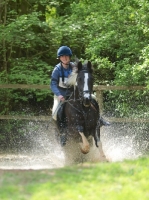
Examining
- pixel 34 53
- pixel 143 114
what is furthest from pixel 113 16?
pixel 34 53

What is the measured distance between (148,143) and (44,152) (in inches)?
107

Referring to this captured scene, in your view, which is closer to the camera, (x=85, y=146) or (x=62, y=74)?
(x=85, y=146)

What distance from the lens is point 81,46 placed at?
48.4ft

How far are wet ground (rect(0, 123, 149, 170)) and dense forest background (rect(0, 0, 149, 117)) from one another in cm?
54

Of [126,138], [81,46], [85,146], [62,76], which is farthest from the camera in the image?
[81,46]

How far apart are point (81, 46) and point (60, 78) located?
5.24m

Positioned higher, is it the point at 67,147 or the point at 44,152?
the point at 67,147

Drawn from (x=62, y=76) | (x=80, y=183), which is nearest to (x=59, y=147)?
(x=62, y=76)

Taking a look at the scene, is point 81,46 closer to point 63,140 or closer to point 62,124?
point 62,124

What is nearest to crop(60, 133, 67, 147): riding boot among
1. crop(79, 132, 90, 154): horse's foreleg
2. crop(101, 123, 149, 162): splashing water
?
crop(79, 132, 90, 154): horse's foreleg

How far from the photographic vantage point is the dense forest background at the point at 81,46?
→ 39.1ft

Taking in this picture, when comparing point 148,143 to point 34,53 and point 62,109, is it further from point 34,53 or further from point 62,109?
point 34,53

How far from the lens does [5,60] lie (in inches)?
581

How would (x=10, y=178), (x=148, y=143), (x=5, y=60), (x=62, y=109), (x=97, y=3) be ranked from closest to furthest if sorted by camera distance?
1. (x=10, y=178)
2. (x=62, y=109)
3. (x=148, y=143)
4. (x=97, y=3)
5. (x=5, y=60)
